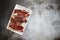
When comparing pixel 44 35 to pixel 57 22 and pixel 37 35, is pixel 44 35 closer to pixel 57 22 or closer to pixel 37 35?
pixel 37 35

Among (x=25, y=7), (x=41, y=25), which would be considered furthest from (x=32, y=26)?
(x=25, y=7)

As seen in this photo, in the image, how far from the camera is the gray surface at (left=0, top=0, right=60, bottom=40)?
1169mm

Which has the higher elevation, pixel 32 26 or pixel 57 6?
pixel 57 6

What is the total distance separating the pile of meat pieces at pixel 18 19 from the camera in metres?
1.19

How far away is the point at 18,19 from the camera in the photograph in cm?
121

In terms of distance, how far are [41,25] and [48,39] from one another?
13 cm

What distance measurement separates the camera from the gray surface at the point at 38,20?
117 cm

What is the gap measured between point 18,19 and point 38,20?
0.17m

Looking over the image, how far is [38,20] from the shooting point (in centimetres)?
120

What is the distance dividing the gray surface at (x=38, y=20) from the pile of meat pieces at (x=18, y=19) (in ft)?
0.15

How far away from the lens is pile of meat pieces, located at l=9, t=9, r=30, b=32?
1190 millimetres

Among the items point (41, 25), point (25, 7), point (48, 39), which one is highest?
point (25, 7)

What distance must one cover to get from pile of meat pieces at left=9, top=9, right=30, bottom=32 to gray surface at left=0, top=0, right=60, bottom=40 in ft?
0.15

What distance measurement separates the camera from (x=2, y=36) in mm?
1165
